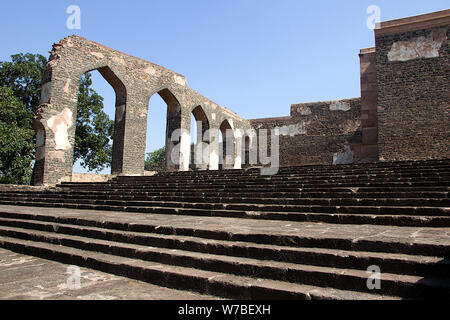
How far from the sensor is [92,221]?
498cm

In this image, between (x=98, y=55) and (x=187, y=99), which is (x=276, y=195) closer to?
(x=98, y=55)

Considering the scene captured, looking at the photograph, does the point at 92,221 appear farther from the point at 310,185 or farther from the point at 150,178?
the point at 150,178

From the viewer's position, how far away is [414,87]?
1280cm

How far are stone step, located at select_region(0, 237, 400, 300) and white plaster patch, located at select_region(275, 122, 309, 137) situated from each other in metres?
17.2

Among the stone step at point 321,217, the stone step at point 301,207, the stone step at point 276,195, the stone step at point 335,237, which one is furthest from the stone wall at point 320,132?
the stone step at point 335,237

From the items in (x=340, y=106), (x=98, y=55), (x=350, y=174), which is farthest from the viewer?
(x=340, y=106)

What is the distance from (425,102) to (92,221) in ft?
40.3

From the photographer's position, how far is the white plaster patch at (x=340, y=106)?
1898cm

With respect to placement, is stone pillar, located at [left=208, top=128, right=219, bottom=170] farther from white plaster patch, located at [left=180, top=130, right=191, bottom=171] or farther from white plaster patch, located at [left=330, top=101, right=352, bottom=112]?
white plaster patch, located at [left=330, top=101, right=352, bottom=112]

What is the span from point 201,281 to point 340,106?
18.1m

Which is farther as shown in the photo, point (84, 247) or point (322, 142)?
point (322, 142)

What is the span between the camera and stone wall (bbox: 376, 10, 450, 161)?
1232 centimetres

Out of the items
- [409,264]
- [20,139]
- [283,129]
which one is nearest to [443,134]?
[283,129]

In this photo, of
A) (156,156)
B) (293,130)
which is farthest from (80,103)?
(156,156)
